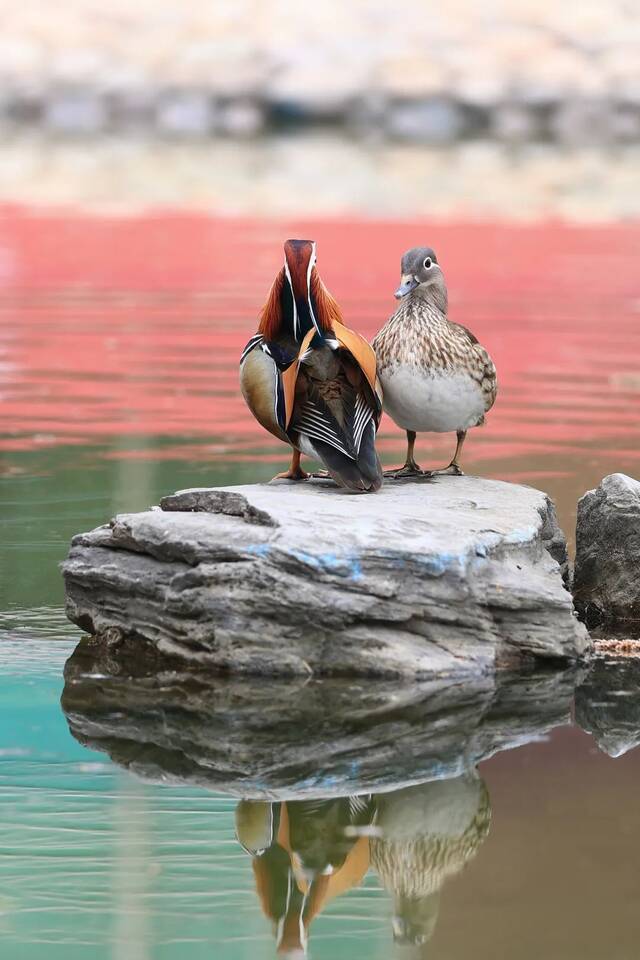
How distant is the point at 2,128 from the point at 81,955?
3571 centimetres

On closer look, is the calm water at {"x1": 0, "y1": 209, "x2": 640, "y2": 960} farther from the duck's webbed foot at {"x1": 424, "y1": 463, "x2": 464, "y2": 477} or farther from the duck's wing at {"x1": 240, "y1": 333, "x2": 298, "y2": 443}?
the duck's wing at {"x1": 240, "y1": 333, "x2": 298, "y2": 443}

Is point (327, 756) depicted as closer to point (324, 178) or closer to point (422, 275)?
point (422, 275)

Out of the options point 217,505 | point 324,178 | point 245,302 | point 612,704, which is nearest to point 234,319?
point 245,302

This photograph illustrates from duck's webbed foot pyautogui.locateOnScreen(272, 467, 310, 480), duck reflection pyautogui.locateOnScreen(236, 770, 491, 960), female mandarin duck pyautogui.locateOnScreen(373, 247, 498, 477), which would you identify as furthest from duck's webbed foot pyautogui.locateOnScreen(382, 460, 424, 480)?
duck reflection pyautogui.locateOnScreen(236, 770, 491, 960)

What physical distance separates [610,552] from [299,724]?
1502 mm

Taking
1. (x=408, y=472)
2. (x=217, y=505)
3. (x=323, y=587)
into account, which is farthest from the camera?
(x=408, y=472)

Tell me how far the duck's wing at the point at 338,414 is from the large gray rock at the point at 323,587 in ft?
0.65

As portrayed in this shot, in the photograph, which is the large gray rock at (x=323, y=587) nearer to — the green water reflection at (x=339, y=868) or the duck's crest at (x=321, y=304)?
the green water reflection at (x=339, y=868)

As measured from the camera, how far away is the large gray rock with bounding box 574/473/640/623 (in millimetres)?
5445

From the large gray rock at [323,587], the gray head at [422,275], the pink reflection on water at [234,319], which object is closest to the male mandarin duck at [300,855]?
the large gray rock at [323,587]

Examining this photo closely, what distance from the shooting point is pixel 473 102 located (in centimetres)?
3909

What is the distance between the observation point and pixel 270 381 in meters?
5.25

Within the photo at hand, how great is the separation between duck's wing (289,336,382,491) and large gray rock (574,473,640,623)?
761 millimetres

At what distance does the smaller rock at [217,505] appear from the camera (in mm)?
4871
